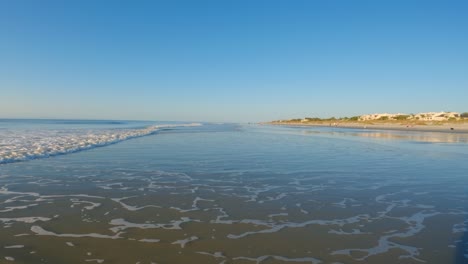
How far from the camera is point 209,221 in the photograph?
7113 mm

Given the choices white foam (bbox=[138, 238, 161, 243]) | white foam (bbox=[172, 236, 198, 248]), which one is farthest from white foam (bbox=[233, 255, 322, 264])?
white foam (bbox=[138, 238, 161, 243])

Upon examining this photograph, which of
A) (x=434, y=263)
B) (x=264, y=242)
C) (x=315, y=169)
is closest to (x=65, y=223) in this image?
(x=264, y=242)

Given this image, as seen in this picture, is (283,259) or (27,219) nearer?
(283,259)

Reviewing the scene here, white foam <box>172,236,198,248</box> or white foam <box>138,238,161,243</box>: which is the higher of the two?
white foam <box>138,238,161,243</box>

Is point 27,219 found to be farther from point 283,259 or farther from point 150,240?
point 283,259

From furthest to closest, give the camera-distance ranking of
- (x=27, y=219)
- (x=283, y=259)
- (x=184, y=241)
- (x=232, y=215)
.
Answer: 1. (x=232, y=215)
2. (x=27, y=219)
3. (x=184, y=241)
4. (x=283, y=259)

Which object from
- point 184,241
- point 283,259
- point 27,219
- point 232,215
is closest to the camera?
point 283,259

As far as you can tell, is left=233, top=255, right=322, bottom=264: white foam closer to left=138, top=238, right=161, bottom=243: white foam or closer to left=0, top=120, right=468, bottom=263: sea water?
left=0, top=120, right=468, bottom=263: sea water

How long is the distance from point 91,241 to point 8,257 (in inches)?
47.3

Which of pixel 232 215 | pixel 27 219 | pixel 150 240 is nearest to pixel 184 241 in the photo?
pixel 150 240

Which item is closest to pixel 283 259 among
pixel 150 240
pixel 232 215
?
pixel 150 240

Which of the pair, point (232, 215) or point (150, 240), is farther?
point (232, 215)

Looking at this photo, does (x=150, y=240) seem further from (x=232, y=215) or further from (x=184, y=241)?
(x=232, y=215)

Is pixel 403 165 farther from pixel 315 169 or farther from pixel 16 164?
pixel 16 164
